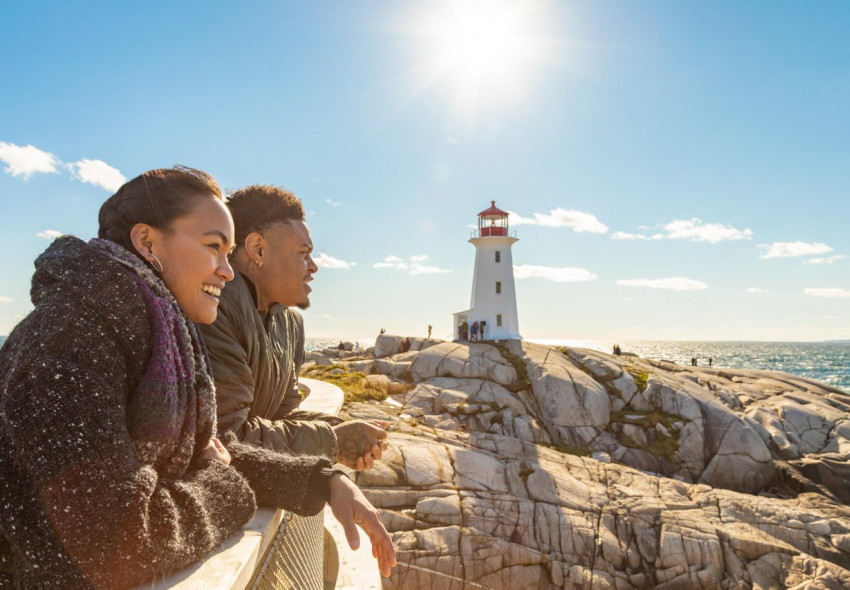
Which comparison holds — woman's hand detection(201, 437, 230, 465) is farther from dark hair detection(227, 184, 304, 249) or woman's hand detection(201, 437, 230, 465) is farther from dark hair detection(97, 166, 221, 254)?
dark hair detection(227, 184, 304, 249)

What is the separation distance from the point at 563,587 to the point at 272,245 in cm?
1222

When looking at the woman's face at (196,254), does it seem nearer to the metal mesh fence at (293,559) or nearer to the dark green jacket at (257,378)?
the dark green jacket at (257,378)

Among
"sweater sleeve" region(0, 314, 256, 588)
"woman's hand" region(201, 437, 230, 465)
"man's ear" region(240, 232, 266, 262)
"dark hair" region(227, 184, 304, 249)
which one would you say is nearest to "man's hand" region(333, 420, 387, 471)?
"woman's hand" region(201, 437, 230, 465)

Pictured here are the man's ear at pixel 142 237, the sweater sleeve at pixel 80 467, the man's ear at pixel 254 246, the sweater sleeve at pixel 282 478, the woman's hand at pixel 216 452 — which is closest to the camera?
the sweater sleeve at pixel 80 467

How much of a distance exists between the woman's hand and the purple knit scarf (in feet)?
0.18

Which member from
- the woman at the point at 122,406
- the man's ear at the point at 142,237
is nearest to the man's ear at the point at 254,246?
the woman at the point at 122,406

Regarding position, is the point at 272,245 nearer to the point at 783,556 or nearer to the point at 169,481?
the point at 169,481

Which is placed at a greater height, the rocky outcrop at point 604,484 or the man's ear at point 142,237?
the man's ear at point 142,237

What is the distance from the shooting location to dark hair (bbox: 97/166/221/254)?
6.59ft

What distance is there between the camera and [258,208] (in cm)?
356

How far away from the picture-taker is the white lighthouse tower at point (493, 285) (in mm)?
38375

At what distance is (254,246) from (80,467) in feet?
7.23

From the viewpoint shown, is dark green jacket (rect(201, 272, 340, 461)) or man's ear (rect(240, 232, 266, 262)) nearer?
dark green jacket (rect(201, 272, 340, 461))

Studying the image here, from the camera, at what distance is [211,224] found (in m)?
2.12
